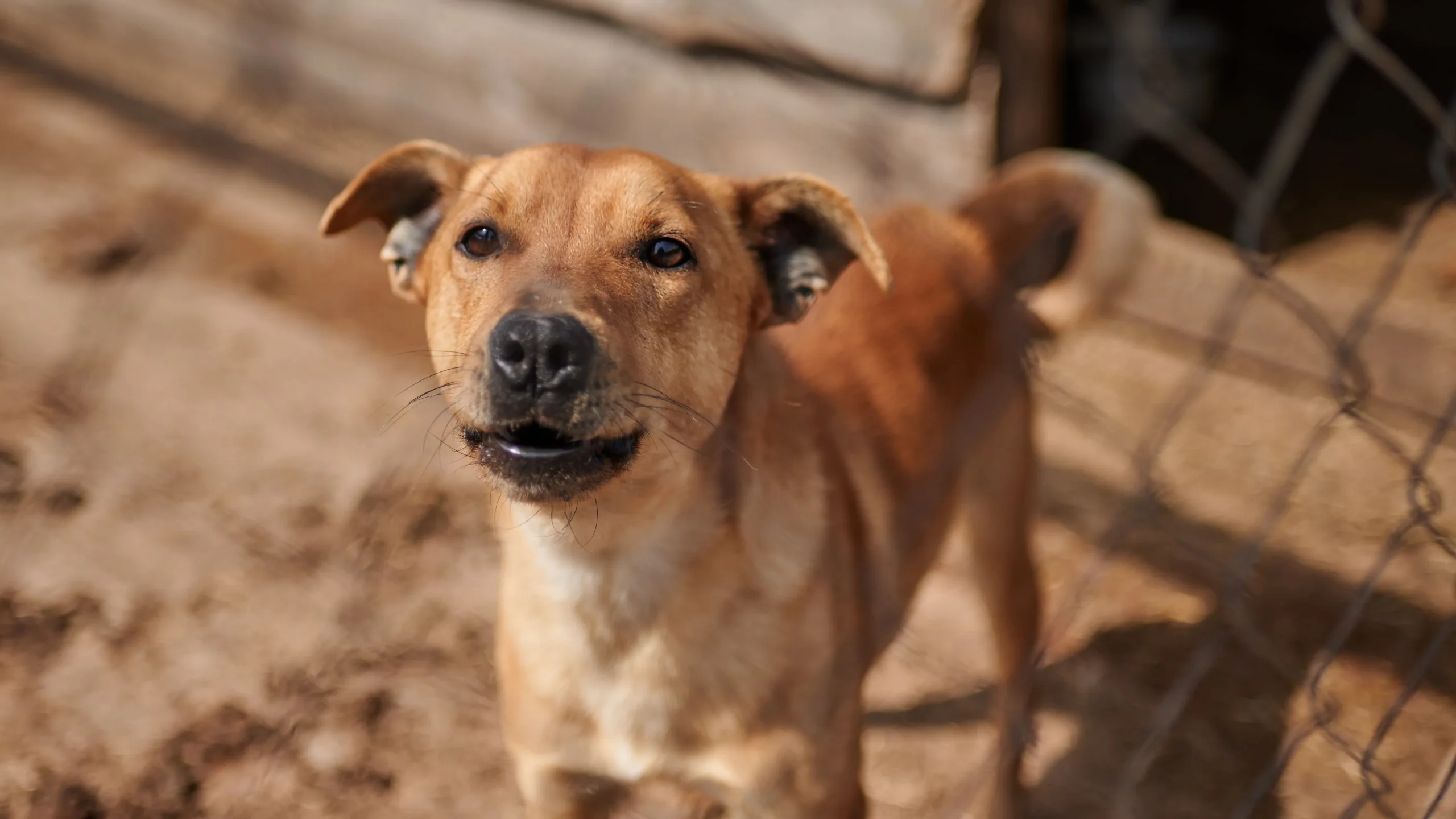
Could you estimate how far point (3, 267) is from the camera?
15.9 ft

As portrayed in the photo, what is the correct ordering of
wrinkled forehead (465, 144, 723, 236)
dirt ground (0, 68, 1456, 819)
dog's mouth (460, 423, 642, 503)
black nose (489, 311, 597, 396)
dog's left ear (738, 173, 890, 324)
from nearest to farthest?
black nose (489, 311, 597, 396) → dog's mouth (460, 423, 642, 503) → wrinkled forehead (465, 144, 723, 236) → dog's left ear (738, 173, 890, 324) → dirt ground (0, 68, 1456, 819)

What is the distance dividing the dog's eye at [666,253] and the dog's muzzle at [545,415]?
0.30 metres

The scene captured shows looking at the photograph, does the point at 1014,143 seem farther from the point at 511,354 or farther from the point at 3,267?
the point at 3,267

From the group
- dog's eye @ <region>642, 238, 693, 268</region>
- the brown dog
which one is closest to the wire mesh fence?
the brown dog

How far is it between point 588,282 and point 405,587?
1871 millimetres

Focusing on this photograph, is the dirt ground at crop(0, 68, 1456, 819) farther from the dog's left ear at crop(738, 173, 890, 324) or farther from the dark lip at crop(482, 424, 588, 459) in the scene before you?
the dark lip at crop(482, 424, 588, 459)

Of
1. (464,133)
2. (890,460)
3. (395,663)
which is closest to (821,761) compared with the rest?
(890,460)

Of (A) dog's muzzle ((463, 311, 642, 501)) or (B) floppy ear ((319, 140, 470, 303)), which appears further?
(B) floppy ear ((319, 140, 470, 303))

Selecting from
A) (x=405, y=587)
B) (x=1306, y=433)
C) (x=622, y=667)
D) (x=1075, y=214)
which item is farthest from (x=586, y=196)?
(x=1306, y=433)

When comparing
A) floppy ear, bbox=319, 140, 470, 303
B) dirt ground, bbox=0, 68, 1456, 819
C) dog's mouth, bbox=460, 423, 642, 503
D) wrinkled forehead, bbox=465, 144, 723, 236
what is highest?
wrinkled forehead, bbox=465, 144, 723, 236

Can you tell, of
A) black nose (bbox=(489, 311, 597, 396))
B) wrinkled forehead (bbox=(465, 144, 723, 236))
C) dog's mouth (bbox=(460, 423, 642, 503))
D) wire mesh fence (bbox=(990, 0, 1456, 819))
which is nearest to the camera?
wire mesh fence (bbox=(990, 0, 1456, 819))

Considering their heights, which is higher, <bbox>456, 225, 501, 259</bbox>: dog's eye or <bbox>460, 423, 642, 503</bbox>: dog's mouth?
<bbox>456, 225, 501, 259</bbox>: dog's eye

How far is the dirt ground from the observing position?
2.95m

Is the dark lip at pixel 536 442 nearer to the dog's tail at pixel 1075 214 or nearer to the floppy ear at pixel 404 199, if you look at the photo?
the floppy ear at pixel 404 199
